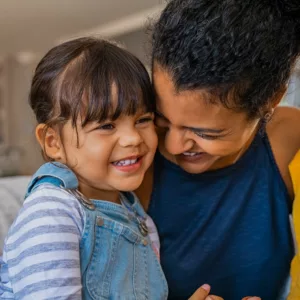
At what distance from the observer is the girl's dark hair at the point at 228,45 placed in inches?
30.0

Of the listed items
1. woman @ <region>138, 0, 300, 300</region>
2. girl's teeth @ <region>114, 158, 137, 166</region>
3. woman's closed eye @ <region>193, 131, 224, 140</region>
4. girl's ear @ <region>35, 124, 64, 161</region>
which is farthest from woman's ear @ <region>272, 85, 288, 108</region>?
girl's ear @ <region>35, 124, 64, 161</region>

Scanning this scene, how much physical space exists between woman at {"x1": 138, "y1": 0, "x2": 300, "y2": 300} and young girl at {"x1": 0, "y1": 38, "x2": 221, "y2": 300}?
3.0 inches

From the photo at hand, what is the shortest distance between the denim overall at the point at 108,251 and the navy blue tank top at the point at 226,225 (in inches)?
5.2

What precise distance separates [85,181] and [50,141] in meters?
0.09

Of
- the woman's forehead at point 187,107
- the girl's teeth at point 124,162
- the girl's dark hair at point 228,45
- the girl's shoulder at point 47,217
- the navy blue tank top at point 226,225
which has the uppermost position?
the girl's dark hair at point 228,45

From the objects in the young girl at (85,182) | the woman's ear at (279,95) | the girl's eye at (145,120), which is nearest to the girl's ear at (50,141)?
the young girl at (85,182)

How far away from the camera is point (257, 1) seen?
2.63ft

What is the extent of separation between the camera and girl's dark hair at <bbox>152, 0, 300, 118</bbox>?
763 millimetres

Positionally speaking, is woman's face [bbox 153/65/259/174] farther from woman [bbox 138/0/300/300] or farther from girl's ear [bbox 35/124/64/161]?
girl's ear [bbox 35/124/64/161]

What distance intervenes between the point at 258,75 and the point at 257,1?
117mm

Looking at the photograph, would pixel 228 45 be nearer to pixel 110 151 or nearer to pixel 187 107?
pixel 187 107

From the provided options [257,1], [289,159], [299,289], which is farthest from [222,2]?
[299,289]

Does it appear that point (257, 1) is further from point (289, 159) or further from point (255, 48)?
point (289, 159)

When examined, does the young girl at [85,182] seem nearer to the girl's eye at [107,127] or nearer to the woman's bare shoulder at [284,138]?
the girl's eye at [107,127]
